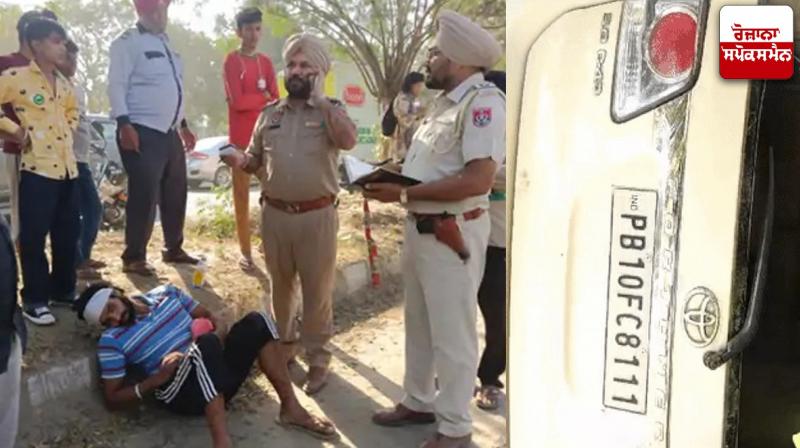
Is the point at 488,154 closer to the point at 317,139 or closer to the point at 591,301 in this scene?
the point at 317,139

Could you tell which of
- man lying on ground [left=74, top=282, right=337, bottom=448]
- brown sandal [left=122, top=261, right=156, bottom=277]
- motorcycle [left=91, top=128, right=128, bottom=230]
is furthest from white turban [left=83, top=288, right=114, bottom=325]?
motorcycle [left=91, top=128, right=128, bottom=230]

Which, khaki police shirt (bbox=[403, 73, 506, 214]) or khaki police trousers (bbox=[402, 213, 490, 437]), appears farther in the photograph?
khaki police trousers (bbox=[402, 213, 490, 437])

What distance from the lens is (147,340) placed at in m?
3.51

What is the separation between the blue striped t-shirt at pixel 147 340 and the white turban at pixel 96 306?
97 mm

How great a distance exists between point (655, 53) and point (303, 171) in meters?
2.56

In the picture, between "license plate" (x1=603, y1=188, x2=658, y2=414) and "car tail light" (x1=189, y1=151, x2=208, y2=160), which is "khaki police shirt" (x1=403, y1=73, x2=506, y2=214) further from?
"car tail light" (x1=189, y1=151, x2=208, y2=160)

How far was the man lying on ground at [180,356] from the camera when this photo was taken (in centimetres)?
344

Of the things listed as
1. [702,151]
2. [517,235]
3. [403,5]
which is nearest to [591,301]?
[517,235]

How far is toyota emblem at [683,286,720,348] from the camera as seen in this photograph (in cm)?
141

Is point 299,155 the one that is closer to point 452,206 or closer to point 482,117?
point 452,206

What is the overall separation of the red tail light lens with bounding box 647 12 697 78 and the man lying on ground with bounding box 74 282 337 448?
103 inches

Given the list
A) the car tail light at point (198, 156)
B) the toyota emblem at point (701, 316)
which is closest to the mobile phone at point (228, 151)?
the toyota emblem at point (701, 316)

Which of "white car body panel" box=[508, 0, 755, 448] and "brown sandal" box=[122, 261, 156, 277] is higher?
"white car body panel" box=[508, 0, 755, 448]

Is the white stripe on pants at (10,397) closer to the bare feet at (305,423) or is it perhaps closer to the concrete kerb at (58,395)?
the concrete kerb at (58,395)
